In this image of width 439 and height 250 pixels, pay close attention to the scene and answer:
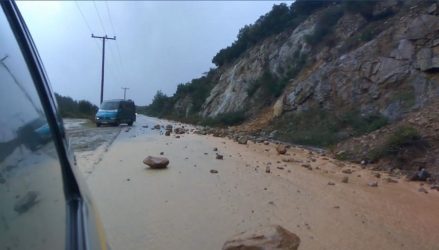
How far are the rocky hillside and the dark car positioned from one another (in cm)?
1003

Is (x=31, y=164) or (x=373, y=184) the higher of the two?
(x=31, y=164)

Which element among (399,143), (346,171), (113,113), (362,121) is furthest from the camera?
(113,113)

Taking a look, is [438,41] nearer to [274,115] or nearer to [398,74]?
[398,74]

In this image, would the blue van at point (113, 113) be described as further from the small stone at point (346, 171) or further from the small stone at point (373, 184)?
the small stone at point (373, 184)

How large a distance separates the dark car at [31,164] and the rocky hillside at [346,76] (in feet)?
32.9

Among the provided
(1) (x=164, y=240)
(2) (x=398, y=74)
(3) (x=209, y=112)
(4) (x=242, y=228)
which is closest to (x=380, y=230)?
(4) (x=242, y=228)

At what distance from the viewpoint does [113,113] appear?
2886 cm

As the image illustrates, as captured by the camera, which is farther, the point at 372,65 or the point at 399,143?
the point at 372,65

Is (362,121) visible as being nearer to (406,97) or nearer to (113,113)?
(406,97)

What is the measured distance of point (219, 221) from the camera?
21.1ft

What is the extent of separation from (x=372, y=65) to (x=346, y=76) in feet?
5.10

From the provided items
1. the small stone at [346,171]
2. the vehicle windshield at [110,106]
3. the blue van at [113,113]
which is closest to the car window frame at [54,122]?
the small stone at [346,171]

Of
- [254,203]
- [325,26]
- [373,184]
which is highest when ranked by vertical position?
[325,26]

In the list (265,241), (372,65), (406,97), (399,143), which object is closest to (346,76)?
(372,65)
